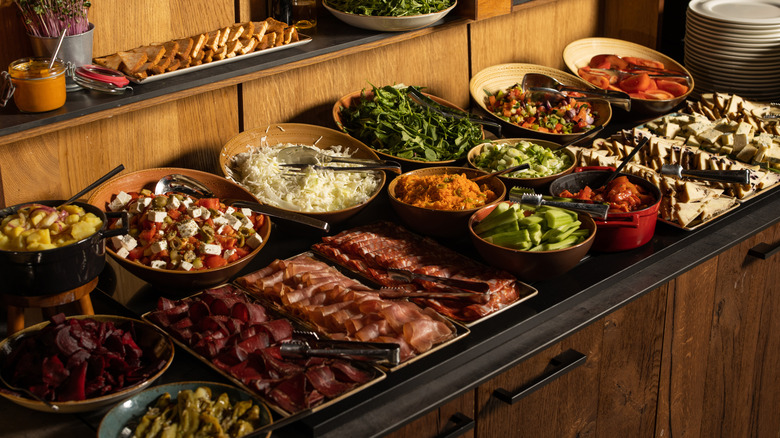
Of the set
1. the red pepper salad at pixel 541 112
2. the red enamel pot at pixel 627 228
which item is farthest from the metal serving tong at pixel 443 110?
the red enamel pot at pixel 627 228

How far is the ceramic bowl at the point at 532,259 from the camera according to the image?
77.7 inches

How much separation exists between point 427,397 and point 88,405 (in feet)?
2.27

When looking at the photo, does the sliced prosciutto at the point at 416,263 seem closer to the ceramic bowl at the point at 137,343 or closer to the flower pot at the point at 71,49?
the ceramic bowl at the point at 137,343

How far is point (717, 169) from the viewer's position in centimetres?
263

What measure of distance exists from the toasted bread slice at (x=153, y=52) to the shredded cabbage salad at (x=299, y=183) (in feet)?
1.29

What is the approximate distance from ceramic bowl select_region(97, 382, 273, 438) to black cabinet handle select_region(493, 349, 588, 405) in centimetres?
60

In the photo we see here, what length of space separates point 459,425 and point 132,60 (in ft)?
4.40

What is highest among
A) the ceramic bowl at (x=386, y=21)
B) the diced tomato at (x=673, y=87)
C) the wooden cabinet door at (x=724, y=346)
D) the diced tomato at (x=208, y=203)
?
the ceramic bowl at (x=386, y=21)

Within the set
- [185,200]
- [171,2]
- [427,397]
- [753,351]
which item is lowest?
[753,351]

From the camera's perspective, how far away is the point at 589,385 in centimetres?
210

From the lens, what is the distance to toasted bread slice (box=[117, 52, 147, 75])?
7.02 feet

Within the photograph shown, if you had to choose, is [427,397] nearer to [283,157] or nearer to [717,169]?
[283,157]

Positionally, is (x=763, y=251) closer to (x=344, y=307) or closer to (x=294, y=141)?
→ (x=344, y=307)

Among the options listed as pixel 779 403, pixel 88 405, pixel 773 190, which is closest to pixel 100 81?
pixel 88 405
